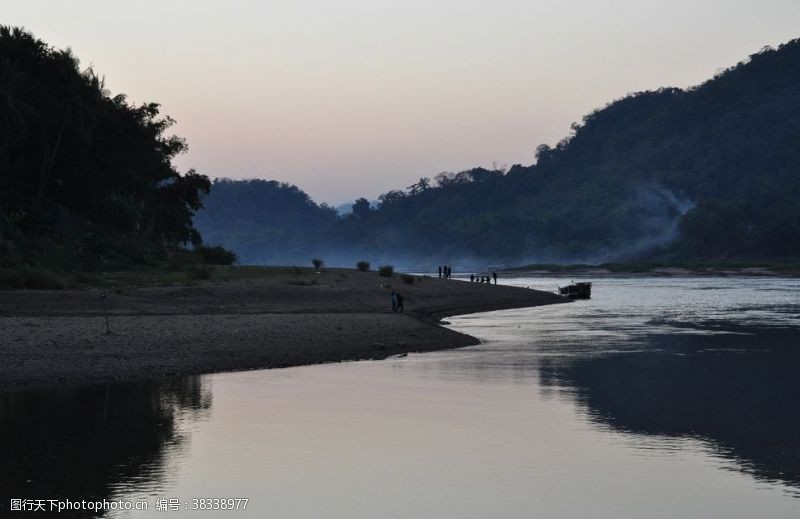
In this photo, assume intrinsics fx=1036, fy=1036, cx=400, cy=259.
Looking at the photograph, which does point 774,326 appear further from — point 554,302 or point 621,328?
point 554,302

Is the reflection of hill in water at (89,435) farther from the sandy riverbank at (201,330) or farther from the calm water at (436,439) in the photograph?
the sandy riverbank at (201,330)

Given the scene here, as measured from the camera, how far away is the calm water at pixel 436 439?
18.4 metres

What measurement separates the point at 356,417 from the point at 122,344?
1268 centimetres

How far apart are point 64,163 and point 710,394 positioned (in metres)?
59.6

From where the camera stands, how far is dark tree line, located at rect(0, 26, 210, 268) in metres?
67.4

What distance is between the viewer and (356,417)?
2633 centimetres

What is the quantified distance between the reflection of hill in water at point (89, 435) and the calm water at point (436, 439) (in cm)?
7

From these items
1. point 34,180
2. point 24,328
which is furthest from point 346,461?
point 34,180

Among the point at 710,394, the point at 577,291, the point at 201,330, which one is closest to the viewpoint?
the point at 710,394

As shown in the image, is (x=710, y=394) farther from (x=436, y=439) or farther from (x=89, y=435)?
(x=89, y=435)

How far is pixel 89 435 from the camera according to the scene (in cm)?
2339

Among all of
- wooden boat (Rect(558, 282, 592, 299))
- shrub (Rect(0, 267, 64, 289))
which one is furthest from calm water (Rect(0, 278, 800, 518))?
wooden boat (Rect(558, 282, 592, 299))

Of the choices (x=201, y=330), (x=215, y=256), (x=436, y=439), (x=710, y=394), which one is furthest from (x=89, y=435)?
(x=215, y=256)

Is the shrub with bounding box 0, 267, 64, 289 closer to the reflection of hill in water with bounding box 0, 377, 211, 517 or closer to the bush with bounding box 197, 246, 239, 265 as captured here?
the reflection of hill in water with bounding box 0, 377, 211, 517
